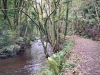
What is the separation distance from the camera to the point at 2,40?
16891 mm

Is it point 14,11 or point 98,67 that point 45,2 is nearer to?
point 14,11

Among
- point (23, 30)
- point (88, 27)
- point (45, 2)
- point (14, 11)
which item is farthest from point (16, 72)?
point (88, 27)

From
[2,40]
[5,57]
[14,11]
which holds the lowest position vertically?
[5,57]

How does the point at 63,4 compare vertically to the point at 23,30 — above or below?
above

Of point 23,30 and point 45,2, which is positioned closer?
point 45,2

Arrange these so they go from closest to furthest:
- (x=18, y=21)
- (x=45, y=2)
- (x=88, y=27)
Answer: (x=45, y=2) → (x=18, y=21) → (x=88, y=27)

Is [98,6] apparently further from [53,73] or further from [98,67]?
[53,73]

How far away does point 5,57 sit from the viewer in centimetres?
1650

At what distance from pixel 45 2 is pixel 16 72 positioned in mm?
7083

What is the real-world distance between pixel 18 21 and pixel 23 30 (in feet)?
4.83

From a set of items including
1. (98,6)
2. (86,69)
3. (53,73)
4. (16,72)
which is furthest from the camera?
(98,6)

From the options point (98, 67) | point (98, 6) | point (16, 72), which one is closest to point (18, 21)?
point (98, 6)

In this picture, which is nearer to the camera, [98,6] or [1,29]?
[1,29]

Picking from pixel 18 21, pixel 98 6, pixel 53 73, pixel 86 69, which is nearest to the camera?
pixel 53 73
